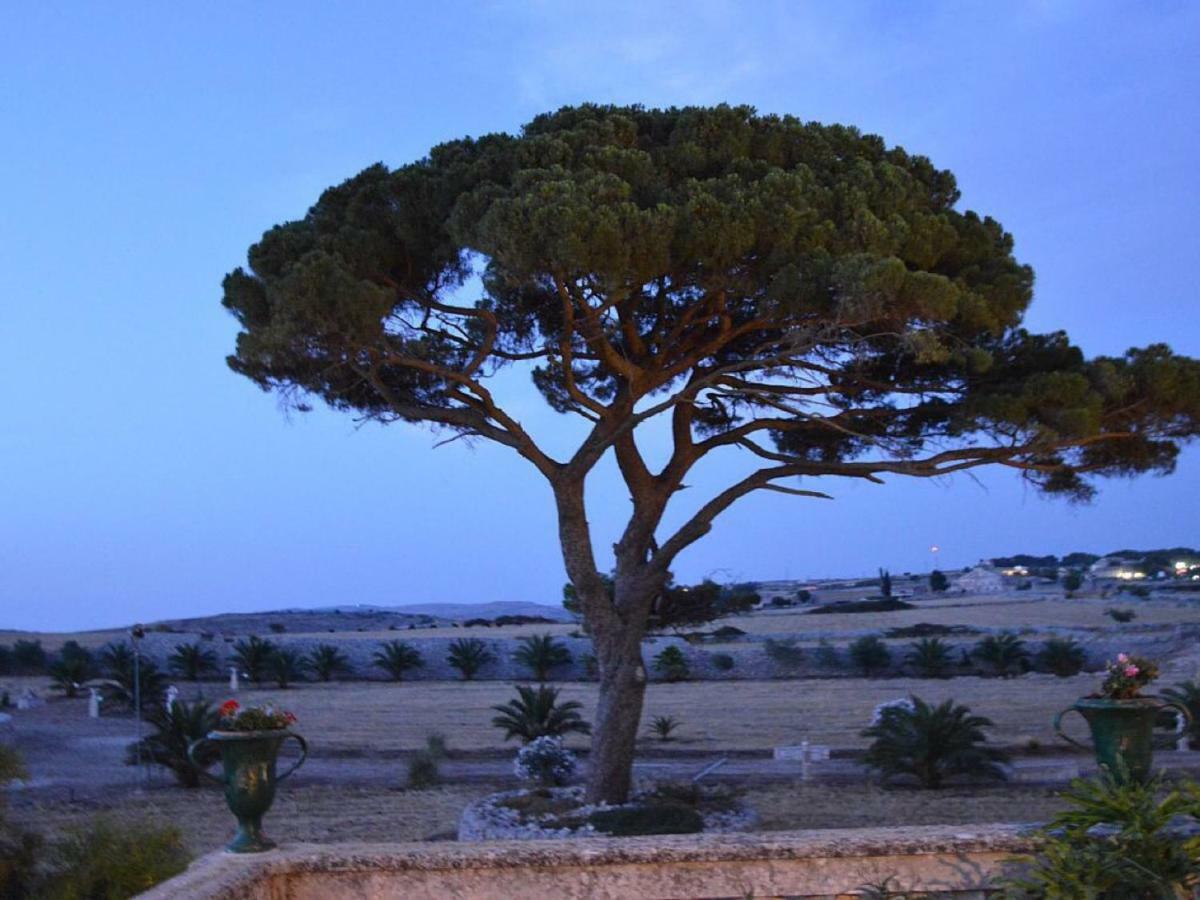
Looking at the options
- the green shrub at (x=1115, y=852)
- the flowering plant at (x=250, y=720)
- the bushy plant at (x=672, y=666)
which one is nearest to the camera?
the green shrub at (x=1115, y=852)

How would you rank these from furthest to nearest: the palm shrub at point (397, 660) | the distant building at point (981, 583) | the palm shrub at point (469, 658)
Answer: the distant building at point (981, 583) → the palm shrub at point (397, 660) → the palm shrub at point (469, 658)

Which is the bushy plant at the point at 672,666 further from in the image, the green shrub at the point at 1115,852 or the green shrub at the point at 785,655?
the green shrub at the point at 1115,852

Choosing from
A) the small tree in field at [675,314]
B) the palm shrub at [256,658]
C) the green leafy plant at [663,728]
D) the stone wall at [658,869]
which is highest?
the small tree in field at [675,314]

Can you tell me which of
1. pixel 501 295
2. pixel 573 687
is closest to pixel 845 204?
pixel 501 295

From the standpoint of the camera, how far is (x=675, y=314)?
492 inches

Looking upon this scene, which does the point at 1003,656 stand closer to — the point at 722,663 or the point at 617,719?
the point at 722,663

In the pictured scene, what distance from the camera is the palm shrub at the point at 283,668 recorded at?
33.3 m

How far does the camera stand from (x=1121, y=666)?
234 inches

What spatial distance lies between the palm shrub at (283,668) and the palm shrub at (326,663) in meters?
0.45

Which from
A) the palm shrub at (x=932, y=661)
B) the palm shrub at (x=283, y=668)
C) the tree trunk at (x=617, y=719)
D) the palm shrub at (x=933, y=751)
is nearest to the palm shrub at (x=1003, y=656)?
the palm shrub at (x=932, y=661)

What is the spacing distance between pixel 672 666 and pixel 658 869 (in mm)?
28114

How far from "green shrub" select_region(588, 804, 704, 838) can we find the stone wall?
16.3 ft

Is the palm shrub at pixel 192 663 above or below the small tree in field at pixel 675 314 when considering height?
below

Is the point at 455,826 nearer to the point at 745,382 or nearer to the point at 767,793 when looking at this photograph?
the point at 767,793
